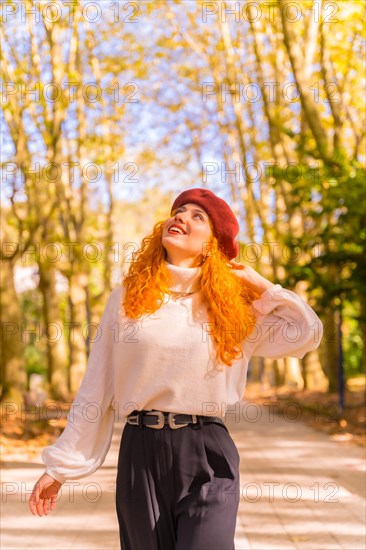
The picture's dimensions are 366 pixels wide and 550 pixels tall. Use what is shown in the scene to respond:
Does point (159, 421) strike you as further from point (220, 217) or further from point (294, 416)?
point (294, 416)

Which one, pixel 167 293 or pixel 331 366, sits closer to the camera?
pixel 167 293

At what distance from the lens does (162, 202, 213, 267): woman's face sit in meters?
4.16

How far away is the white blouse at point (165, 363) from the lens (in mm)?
3984

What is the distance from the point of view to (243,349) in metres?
4.22

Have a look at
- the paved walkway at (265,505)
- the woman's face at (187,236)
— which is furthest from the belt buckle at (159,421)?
the paved walkway at (265,505)

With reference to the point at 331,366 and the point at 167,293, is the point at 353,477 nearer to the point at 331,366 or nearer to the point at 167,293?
the point at 167,293

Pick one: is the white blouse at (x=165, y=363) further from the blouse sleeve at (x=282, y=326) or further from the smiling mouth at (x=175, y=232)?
the smiling mouth at (x=175, y=232)

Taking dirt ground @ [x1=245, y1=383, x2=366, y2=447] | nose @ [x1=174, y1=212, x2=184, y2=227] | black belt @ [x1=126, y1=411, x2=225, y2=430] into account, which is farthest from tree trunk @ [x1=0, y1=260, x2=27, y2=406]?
black belt @ [x1=126, y1=411, x2=225, y2=430]

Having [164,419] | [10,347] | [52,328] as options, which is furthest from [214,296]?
[52,328]

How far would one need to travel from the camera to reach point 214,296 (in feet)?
13.5

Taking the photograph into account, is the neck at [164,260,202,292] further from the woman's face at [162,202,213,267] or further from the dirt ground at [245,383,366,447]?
the dirt ground at [245,383,366,447]

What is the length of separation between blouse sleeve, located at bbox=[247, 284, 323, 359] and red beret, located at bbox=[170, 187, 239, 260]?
0.25 metres

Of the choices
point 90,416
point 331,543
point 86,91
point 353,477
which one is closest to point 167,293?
point 90,416

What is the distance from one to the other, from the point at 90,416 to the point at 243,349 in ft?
2.25
